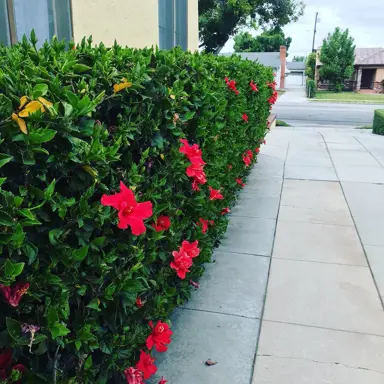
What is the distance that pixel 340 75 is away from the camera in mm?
48156

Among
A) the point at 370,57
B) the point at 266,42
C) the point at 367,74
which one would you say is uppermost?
the point at 266,42

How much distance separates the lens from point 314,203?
5.96 m

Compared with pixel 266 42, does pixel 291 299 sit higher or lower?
lower

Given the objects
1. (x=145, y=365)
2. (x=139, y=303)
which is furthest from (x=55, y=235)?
→ (x=145, y=365)

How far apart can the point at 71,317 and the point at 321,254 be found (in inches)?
121

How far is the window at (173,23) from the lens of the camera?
6426 mm

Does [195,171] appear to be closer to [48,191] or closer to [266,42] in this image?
[48,191]

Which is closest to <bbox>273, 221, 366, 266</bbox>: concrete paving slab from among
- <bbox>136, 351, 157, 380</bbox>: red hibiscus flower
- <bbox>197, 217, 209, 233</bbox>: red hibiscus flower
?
<bbox>197, 217, 209, 233</bbox>: red hibiscus flower

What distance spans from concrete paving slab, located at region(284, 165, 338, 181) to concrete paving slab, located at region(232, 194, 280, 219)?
4.54 ft

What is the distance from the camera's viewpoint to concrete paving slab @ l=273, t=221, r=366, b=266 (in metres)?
4.20

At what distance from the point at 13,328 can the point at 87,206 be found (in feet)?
1.58

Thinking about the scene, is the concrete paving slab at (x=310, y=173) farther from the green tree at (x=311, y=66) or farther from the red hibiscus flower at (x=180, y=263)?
the green tree at (x=311, y=66)

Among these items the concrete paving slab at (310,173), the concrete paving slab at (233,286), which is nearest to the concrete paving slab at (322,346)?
the concrete paving slab at (233,286)

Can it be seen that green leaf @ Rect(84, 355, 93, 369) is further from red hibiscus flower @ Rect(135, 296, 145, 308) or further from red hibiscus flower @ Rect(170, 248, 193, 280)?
red hibiscus flower @ Rect(170, 248, 193, 280)
